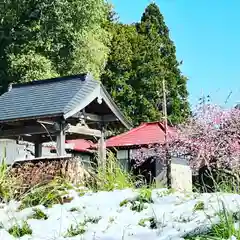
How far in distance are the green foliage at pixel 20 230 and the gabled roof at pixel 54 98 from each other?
707 centimetres

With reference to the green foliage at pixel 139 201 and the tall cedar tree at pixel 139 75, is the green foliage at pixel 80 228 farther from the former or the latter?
the tall cedar tree at pixel 139 75

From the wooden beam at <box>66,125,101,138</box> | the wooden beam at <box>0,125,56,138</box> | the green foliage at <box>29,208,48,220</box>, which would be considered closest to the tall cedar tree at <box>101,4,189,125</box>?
the wooden beam at <box>66,125,101,138</box>

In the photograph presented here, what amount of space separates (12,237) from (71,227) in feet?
1.65

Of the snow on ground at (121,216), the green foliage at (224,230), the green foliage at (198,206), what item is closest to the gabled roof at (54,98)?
the snow on ground at (121,216)

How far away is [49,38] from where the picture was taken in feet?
70.4

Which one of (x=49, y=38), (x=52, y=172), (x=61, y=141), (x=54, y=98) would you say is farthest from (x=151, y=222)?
(x=49, y=38)

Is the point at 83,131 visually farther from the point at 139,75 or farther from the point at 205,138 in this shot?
the point at 139,75

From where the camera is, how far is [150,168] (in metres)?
19.6

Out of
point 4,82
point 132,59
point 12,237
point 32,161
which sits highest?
point 132,59

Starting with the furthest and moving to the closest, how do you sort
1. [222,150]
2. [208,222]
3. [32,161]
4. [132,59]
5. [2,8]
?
[132,59], [2,8], [222,150], [32,161], [208,222]

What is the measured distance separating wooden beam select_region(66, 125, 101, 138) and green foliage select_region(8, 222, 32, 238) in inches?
298

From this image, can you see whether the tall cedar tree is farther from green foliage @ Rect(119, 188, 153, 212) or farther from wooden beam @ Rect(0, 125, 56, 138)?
green foliage @ Rect(119, 188, 153, 212)

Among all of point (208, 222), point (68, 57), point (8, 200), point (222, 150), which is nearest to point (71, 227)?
point (208, 222)

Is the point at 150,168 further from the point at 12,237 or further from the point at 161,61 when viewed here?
the point at 12,237
